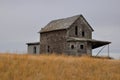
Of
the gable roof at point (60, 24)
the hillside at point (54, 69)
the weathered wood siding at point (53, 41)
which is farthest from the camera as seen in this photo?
the gable roof at point (60, 24)

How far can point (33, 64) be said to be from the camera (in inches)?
615

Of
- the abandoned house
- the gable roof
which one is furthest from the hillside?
the gable roof

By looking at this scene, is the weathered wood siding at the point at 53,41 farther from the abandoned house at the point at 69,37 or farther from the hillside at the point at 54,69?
the hillside at the point at 54,69

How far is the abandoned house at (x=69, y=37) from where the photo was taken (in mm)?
38906

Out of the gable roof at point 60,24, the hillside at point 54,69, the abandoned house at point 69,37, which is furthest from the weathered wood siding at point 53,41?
the hillside at point 54,69

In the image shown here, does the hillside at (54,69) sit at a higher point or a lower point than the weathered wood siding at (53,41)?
lower

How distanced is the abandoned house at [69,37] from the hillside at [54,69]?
20459 millimetres

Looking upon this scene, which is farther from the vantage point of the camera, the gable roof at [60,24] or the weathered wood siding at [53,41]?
the gable roof at [60,24]

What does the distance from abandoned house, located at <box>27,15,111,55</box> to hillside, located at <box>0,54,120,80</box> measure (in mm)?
20459

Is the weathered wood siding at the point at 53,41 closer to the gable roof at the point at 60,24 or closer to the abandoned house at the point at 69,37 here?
the abandoned house at the point at 69,37

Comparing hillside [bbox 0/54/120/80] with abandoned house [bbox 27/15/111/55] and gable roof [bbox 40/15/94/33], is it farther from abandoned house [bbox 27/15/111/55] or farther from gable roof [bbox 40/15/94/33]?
gable roof [bbox 40/15/94/33]

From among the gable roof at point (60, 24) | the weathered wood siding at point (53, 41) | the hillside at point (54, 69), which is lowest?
the hillside at point (54, 69)

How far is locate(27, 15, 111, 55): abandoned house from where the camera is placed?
38906mm

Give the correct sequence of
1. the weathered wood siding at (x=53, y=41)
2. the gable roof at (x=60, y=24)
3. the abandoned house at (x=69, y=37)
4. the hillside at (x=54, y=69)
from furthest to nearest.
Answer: the gable roof at (x=60, y=24) < the weathered wood siding at (x=53, y=41) < the abandoned house at (x=69, y=37) < the hillside at (x=54, y=69)
